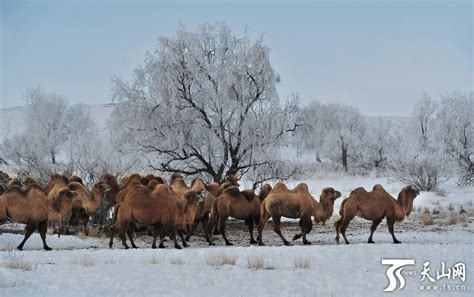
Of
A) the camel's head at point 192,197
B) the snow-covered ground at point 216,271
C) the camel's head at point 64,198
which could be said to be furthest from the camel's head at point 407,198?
the camel's head at point 64,198

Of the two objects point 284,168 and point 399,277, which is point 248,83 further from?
point 399,277

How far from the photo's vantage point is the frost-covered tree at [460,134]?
35.2m

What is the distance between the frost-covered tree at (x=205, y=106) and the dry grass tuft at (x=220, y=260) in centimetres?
1203

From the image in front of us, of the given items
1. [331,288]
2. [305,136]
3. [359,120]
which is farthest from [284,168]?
[359,120]

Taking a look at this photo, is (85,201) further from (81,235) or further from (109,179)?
(109,179)

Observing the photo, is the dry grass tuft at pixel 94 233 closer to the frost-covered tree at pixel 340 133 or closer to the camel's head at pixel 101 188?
the camel's head at pixel 101 188

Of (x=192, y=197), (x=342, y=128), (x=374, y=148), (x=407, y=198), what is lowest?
(x=192, y=197)

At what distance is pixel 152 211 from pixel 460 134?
30330 mm

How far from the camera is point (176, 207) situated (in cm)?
1248

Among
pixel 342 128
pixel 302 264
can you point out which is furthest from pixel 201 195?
pixel 342 128

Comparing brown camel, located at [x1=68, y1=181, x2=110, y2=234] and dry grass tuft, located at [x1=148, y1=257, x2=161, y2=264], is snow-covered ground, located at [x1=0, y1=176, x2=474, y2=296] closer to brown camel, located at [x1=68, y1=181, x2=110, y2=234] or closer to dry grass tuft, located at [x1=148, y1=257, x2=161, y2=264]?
dry grass tuft, located at [x1=148, y1=257, x2=161, y2=264]

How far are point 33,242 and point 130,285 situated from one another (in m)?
6.22

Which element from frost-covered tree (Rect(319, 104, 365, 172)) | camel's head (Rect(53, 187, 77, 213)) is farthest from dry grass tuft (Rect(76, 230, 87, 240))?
frost-covered tree (Rect(319, 104, 365, 172))

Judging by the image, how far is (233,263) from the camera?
8867 mm
